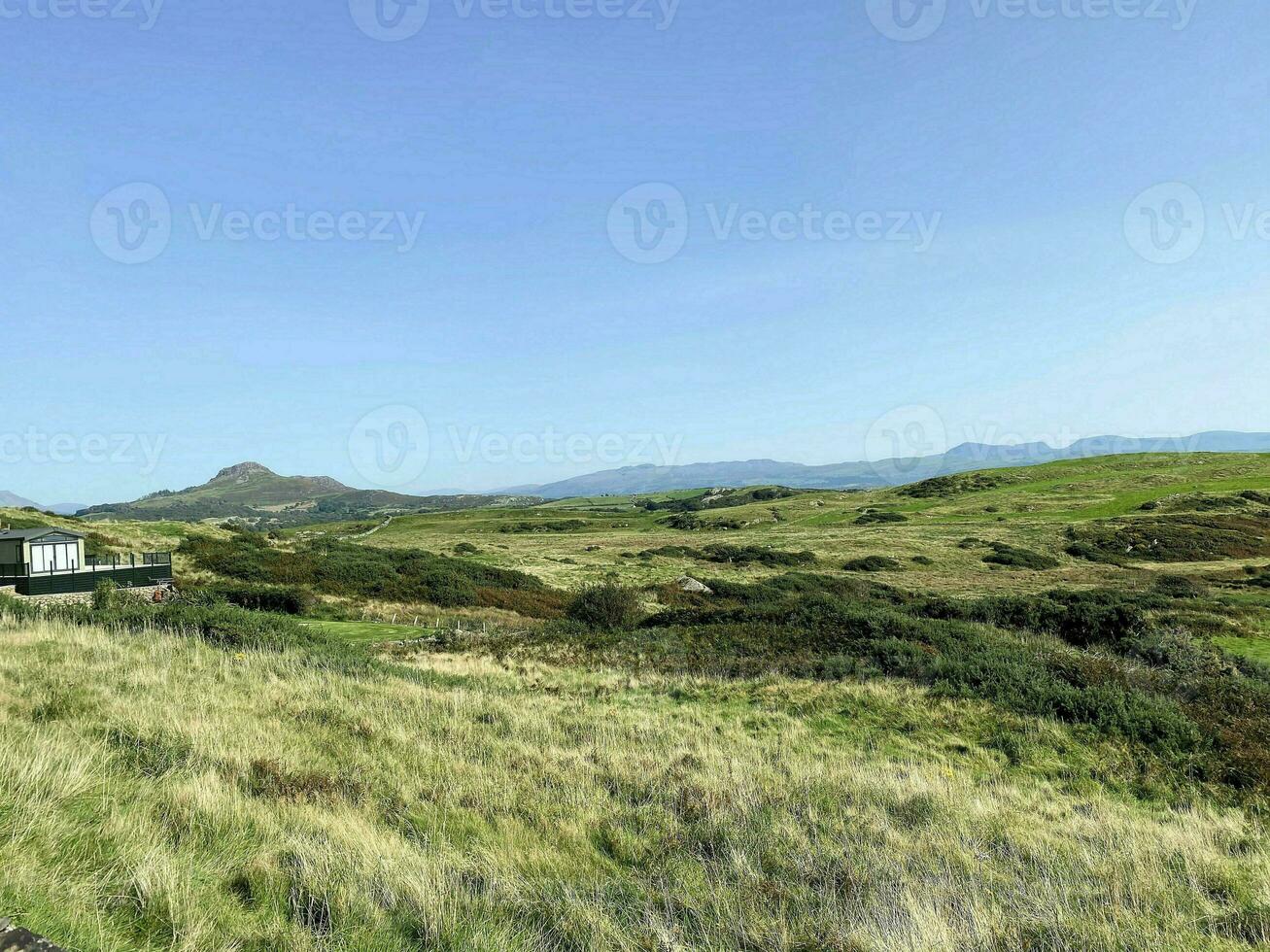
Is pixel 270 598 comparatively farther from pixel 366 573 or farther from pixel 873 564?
pixel 873 564

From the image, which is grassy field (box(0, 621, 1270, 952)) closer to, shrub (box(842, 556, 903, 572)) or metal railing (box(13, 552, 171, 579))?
metal railing (box(13, 552, 171, 579))

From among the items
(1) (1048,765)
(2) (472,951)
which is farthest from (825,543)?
(2) (472,951)

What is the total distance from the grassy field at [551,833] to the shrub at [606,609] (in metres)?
14.9

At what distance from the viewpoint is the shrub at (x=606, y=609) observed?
26.9 meters

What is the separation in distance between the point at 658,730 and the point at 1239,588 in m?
39.8

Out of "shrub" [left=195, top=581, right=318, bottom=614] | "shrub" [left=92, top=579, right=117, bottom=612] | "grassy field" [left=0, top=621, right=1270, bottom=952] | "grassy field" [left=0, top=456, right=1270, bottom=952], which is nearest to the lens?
"grassy field" [left=0, top=621, right=1270, bottom=952]

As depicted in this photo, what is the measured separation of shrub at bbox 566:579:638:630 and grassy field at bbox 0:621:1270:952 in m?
14.9

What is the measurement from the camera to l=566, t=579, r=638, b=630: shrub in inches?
1059

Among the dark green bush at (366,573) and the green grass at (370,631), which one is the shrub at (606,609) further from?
the green grass at (370,631)

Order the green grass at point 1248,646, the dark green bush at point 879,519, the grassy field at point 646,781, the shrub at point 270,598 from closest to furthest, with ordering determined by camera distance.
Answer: the grassy field at point 646,781
the green grass at point 1248,646
the shrub at point 270,598
the dark green bush at point 879,519

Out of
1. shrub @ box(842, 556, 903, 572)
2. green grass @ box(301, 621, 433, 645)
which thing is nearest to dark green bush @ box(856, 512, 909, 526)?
shrub @ box(842, 556, 903, 572)

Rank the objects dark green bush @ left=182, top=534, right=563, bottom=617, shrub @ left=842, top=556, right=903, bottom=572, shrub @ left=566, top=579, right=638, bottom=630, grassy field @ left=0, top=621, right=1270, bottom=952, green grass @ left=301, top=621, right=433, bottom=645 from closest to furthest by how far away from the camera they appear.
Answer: grassy field @ left=0, top=621, right=1270, bottom=952, green grass @ left=301, top=621, right=433, bottom=645, shrub @ left=566, top=579, right=638, bottom=630, dark green bush @ left=182, top=534, right=563, bottom=617, shrub @ left=842, top=556, right=903, bottom=572

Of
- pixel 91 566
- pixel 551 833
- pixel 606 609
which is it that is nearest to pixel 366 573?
pixel 91 566

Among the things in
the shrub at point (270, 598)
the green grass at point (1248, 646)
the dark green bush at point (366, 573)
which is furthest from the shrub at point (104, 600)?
the green grass at point (1248, 646)
